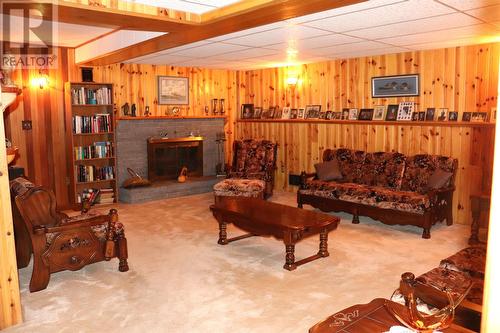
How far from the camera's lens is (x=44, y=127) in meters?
6.55

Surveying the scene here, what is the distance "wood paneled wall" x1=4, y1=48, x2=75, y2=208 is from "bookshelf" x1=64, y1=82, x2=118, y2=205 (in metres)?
0.16

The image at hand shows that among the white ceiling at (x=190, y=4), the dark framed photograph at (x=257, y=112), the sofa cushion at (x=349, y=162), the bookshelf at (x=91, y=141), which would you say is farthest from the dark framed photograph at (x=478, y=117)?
the bookshelf at (x=91, y=141)

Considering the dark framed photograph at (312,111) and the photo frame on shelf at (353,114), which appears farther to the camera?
the dark framed photograph at (312,111)

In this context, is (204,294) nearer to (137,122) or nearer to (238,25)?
(238,25)

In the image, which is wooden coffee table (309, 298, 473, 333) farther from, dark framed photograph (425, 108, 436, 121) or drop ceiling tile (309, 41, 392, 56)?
dark framed photograph (425, 108, 436, 121)

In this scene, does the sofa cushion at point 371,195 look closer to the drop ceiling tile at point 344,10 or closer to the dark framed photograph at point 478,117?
the dark framed photograph at point 478,117

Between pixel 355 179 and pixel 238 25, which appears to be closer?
pixel 238 25

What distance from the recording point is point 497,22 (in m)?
4.18

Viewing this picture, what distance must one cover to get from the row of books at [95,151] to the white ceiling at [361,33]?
1.51 metres

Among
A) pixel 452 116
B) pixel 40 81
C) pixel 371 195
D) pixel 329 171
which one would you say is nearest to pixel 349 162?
pixel 329 171

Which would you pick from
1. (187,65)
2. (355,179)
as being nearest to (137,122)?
(187,65)

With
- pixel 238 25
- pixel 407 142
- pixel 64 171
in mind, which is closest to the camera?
pixel 238 25

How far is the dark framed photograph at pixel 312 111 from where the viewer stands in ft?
24.5

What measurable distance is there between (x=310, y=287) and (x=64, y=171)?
483 cm
